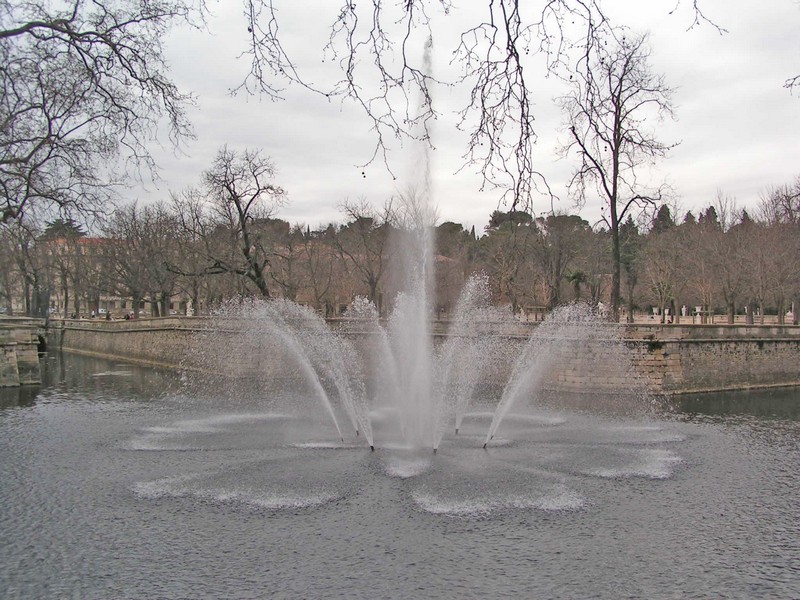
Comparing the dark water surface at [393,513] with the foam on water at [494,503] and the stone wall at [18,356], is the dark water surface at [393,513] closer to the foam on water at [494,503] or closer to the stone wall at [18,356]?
the foam on water at [494,503]

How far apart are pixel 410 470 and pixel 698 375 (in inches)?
679

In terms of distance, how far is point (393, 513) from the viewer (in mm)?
10453

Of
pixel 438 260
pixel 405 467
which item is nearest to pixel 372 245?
pixel 438 260

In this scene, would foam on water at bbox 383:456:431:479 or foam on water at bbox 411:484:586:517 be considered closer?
foam on water at bbox 411:484:586:517

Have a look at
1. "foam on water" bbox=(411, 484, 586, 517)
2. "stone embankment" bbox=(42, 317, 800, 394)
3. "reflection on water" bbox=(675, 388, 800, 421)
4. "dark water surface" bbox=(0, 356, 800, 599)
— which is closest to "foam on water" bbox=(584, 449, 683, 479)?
"dark water surface" bbox=(0, 356, 800, 599)

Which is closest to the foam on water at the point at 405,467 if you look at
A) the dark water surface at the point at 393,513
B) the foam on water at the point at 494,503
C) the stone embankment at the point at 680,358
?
the dark water surface at the point at 393,513

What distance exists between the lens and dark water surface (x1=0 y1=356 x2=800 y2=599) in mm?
8227

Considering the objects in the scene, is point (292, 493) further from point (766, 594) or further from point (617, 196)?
point (617, 196)

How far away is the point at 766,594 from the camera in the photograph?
26.2ft

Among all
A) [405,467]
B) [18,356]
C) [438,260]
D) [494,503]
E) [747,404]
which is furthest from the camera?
[438,260]

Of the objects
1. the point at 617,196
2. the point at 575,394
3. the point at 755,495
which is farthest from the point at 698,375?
the point at 755,495

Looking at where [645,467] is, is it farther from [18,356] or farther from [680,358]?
[18,356]

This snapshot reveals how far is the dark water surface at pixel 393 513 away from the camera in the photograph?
8.23 m

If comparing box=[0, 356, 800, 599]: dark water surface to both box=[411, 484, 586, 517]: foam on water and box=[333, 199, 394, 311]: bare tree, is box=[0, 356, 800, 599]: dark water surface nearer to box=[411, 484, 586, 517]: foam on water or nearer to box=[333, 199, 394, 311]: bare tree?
box=[411, 484, 586, 517]: foam on water
